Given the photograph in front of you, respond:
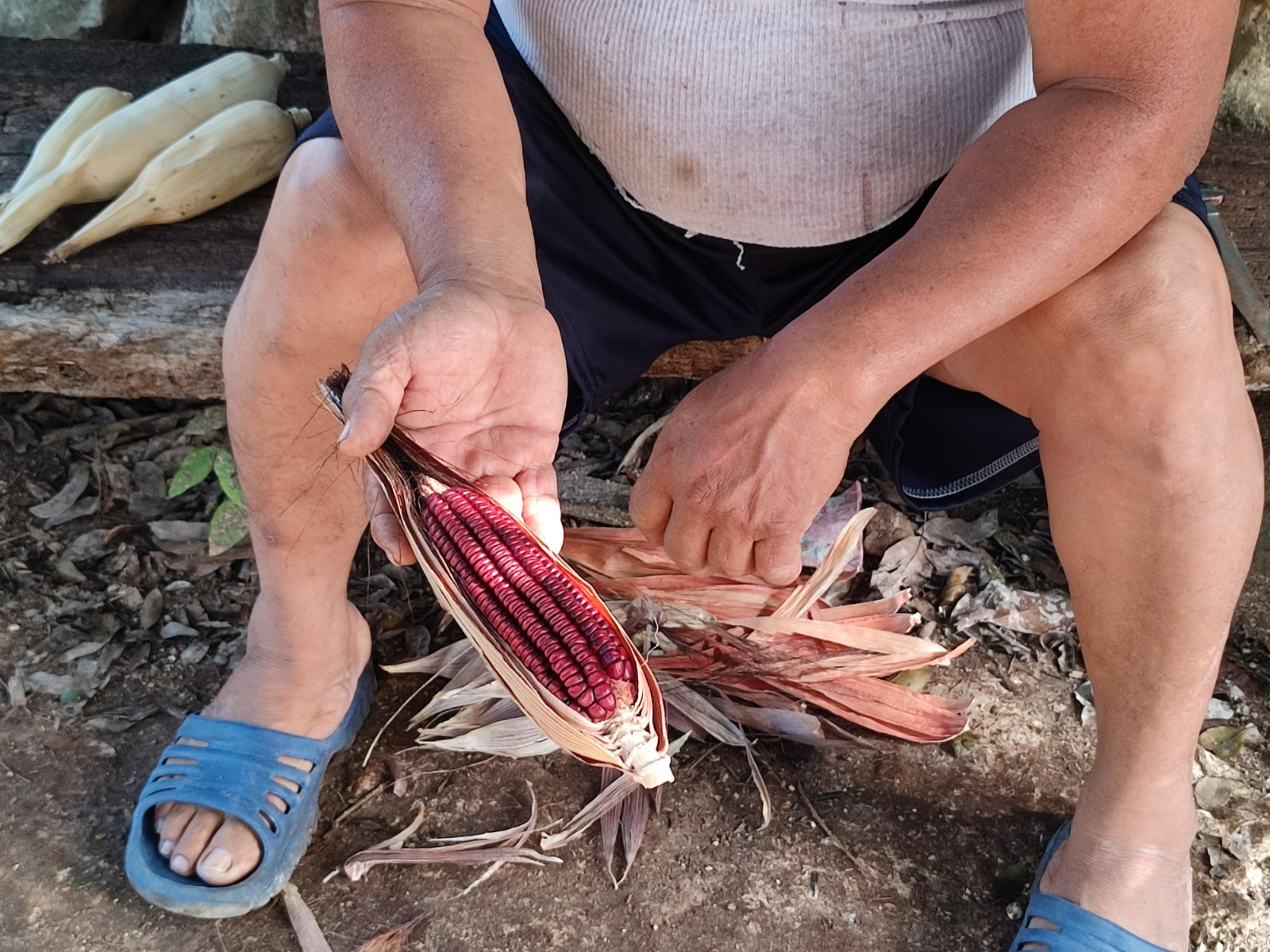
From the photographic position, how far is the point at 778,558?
1.40 metres

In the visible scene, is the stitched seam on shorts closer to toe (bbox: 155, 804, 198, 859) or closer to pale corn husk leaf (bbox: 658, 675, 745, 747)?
pale corn husk leaf (bbox: 658, 675, 745, 747)

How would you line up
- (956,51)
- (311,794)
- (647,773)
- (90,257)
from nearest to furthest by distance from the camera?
1. (647,773)
2. (956,51)
3. (311,794)
4. (90,257)

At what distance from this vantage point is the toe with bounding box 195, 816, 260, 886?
1686 mm

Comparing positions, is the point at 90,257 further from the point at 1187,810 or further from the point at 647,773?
the point at 1187,810

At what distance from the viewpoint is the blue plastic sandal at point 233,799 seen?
5.50 ft

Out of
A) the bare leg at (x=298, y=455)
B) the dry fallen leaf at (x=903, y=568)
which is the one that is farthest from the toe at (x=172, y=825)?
the dry fallen leaf at (x=903, y=568)

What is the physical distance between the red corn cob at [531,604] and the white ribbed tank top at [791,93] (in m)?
0.60

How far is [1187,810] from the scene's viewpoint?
1.60 m

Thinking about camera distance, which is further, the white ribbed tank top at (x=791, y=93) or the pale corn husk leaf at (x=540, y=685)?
the white ribbed tank top at (x=791, y=93)

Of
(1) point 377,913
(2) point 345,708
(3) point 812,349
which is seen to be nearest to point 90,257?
(2) point 345,708

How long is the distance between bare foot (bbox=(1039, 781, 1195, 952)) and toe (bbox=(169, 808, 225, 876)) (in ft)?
4.46

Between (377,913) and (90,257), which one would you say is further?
(90,257)

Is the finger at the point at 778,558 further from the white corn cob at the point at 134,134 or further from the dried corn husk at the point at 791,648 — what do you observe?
the white corn cob at the point at 134,134

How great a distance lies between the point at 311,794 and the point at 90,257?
49.9 inches
